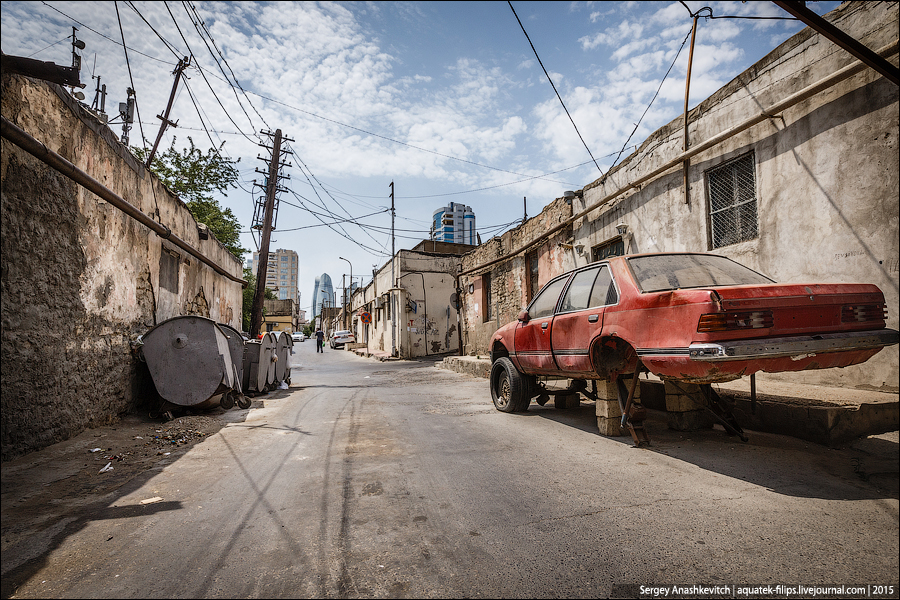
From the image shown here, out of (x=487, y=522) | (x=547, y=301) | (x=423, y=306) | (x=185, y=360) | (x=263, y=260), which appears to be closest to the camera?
(x=487, y=522)

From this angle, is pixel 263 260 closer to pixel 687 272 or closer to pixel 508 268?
pixel 508 268

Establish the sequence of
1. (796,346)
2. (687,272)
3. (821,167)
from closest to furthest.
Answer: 1. (796,346)
2. (687,272)
3. (821,167)

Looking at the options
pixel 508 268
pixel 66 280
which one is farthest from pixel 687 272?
pixel 508 268

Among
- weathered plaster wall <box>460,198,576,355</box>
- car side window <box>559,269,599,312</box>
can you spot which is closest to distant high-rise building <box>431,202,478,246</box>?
weathered plaster wall <box>460,198,576,355</box>

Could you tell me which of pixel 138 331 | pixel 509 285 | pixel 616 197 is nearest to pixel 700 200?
pixel 616 197

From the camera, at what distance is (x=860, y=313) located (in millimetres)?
3000

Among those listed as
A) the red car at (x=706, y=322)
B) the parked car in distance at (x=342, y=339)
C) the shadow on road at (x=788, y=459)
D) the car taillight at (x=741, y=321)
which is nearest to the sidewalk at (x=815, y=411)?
the shadow on road at (x=788, y=459)

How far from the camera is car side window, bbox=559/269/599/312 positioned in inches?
180

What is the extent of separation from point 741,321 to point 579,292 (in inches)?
76.3

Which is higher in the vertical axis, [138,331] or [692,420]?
[138,331]

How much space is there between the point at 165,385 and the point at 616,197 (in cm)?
896

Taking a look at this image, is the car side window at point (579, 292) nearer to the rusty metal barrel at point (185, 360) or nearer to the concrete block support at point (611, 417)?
the concrete block support at point (611, 417)

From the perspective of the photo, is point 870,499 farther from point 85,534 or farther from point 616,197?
point 616,197

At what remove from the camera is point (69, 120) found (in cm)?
498
